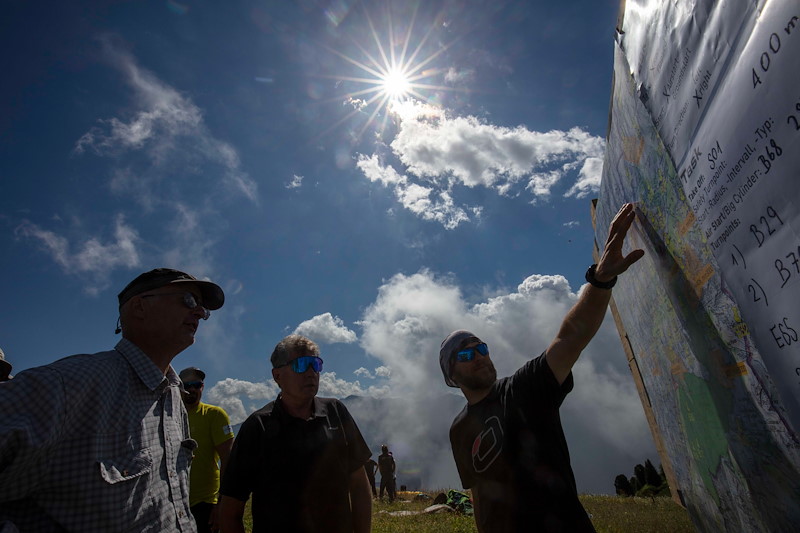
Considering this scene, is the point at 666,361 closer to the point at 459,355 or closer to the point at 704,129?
the point at 459,355

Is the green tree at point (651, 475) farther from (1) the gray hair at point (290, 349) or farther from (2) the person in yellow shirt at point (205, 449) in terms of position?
(1) the gray hair at point (290, 349)

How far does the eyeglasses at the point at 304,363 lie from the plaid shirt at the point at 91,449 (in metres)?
1.26

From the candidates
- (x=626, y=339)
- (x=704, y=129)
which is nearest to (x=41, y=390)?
(x=704, y=129)

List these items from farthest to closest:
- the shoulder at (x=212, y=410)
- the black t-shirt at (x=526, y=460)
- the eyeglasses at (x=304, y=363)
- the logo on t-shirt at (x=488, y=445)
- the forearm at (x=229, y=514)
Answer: the shoulder at (x=212, y=410)
the eyeglasses at (x=304, y=363)
the forearm at (x=229, y=514)
the logo on t-shirt at (x=488, y=445)
the black t-shirt at (x=526, y=460)

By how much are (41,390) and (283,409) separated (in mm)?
2009

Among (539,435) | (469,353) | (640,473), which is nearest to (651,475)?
(640,473)

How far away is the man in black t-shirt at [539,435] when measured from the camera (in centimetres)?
227

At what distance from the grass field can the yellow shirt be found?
14.0 ft

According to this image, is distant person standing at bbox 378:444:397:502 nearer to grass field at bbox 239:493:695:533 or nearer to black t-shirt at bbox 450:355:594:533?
grass field at bbox 239:493:695:533

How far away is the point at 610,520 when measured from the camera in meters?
7.39

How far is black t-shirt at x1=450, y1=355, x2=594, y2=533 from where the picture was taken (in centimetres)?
226

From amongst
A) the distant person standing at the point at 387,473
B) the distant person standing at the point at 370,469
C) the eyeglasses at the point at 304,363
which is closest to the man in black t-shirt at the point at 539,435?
the distant person standing at the point at 370,469

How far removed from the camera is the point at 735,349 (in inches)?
78.1

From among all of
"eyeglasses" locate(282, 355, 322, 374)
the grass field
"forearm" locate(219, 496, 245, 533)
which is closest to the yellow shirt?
"forearm" locate(219, 496, 245, 533)
